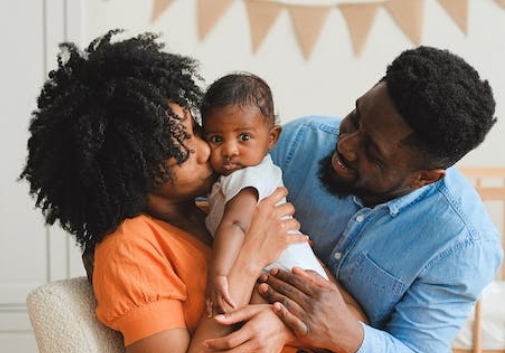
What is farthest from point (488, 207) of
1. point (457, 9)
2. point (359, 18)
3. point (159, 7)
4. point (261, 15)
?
point (159, 7)

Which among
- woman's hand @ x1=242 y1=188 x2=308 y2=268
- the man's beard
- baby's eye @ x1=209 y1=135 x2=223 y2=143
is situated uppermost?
baby's eye @ x1=209 y1=135 x2=223 y2=143

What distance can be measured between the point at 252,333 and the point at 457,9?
78.8 inches

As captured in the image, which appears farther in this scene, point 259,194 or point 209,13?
point 209,13

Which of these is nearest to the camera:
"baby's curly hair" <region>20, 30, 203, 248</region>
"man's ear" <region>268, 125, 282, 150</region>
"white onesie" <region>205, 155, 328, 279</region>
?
"baby's curly hair" <region>20, 30, 203, 248</region>

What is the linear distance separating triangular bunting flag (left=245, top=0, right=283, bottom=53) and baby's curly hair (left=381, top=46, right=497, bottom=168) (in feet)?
4.85

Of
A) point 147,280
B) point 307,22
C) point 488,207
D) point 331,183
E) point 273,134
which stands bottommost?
point 488,207

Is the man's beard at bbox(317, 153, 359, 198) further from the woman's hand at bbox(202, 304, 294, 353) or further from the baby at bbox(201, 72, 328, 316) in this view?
the woman's hand at bbox(202, 304, 294, 353)

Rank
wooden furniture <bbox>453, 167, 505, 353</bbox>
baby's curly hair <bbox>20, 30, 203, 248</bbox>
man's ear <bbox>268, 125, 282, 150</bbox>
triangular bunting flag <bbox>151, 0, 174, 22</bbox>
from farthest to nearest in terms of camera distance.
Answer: triangular bunting flag <bbox>151, 0, 174, 22</bbox> → wooden furniture <bbox>453, 167, 505, 353</bbox> → man's ear <bbox>268, 125, 282, 150</bbox> → baby's curly hair <bbox>20, 30, 203, 248</bbox>

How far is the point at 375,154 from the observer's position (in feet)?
4.37

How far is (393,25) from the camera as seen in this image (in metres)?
2.77

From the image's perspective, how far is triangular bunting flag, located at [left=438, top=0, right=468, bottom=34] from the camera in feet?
9.10

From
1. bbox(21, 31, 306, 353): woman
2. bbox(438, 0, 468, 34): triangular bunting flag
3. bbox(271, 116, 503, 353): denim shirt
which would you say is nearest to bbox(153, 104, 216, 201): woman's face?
bbox(21, 31, 306, 353): woman

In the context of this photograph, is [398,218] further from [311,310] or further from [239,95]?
[239,95]

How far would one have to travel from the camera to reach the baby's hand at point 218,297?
1.19m
